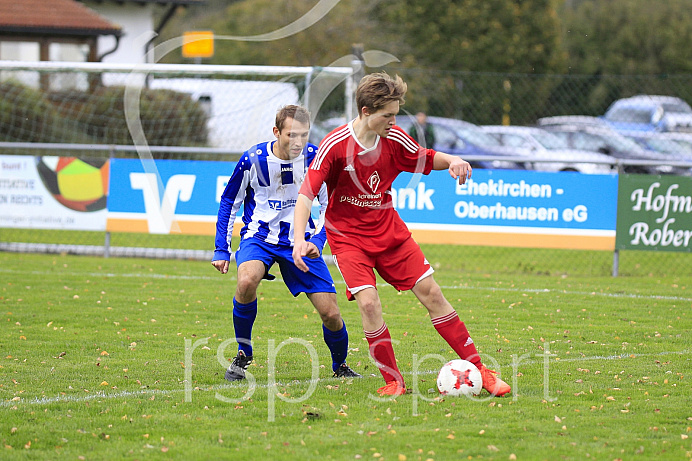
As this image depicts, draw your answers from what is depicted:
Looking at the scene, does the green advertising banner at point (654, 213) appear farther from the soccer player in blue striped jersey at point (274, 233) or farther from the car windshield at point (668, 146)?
the car windshield at point (668, 146)

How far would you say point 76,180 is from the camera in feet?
39.4

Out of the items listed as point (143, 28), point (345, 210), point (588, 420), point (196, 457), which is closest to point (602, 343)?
point (588, 420)

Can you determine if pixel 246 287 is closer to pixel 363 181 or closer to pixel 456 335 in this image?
pixel 363 181

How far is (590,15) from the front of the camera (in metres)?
44.8

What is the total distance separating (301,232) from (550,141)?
59.3 feet

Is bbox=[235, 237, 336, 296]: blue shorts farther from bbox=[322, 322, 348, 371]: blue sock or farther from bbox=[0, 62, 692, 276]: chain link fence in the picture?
bbox=[0, 62, 692, 276]: chain link fence

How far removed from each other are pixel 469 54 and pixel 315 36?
7614 mm

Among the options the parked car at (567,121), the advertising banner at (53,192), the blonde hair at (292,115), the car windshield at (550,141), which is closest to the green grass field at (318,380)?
the blonde hair at (292,115)

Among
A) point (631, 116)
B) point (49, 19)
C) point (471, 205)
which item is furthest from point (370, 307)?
point (631, 116)

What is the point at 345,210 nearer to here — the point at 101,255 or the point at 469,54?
the point at 101,255

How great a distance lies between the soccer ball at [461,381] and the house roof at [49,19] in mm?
23392

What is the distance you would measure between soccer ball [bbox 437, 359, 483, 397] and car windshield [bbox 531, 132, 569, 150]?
1725 centimetres

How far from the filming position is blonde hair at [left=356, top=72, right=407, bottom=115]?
16.0 ft

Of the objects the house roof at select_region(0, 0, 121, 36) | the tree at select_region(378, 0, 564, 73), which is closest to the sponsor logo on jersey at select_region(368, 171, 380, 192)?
the house roof at select_region(0, 0, 121, 36)
